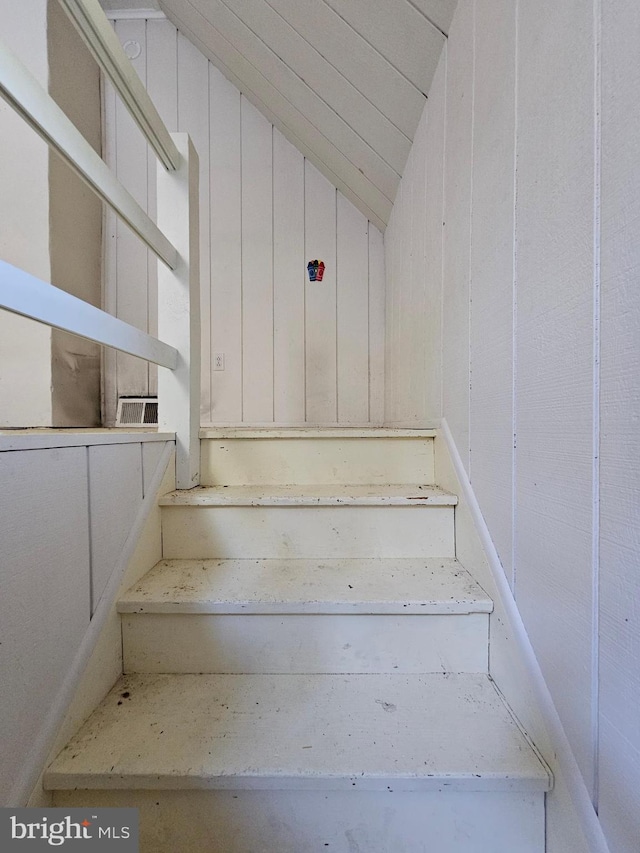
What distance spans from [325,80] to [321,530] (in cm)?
157

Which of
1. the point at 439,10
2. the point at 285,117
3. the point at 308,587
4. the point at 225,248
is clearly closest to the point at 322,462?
the point at 308,587

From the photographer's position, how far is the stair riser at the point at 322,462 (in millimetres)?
1044

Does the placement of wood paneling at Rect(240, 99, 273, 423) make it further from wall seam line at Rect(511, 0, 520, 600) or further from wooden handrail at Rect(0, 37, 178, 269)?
wall seam line at Rect(511, 0, 520, 600)

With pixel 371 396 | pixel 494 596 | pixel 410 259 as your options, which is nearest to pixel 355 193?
pixel 410 259

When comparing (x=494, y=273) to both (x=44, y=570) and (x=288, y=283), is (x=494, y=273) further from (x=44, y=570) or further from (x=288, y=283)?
(x=288, y=283)

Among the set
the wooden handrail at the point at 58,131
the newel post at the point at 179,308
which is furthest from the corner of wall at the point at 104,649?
the wooden handrail at the point at 58,131

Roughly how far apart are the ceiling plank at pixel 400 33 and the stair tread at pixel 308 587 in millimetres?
1330

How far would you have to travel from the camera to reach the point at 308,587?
717mm

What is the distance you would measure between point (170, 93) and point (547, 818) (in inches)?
117

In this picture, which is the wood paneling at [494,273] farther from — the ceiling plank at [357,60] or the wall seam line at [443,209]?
the ceiling plank at [357,60]

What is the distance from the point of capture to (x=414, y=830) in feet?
1.67

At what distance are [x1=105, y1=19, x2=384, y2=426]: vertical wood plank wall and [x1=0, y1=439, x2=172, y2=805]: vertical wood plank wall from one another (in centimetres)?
→ 137

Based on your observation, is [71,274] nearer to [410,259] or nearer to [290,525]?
[410,259]

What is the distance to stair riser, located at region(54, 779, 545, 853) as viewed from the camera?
0.50 m
